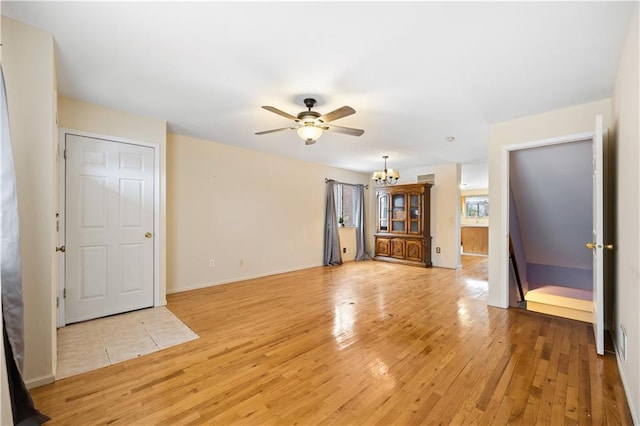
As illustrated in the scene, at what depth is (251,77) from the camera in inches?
94.7

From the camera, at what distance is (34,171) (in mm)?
1833

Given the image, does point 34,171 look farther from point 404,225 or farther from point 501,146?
point 404,225

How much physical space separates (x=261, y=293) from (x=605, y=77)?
14.7 feet

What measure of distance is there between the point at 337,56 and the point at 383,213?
17.5ft

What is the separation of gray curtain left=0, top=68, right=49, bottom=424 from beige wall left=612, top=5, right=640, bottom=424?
11.2 feet

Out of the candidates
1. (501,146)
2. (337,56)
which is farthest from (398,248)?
(337,56)

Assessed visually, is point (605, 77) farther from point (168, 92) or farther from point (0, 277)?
point (0, 277)

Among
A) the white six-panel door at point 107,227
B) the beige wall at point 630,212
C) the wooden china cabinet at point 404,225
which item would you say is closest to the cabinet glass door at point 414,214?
the wooden china cabinet at point 404,225

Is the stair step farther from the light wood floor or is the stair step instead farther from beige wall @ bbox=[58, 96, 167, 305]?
beige wall @ bbox=[58, 96, 167, 305]

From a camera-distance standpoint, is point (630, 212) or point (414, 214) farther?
point (414, 214)

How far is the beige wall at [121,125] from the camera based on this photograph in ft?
9.70

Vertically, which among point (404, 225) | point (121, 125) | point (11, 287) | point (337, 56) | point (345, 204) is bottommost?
point (11, 287)

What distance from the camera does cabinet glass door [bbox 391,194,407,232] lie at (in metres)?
6.66

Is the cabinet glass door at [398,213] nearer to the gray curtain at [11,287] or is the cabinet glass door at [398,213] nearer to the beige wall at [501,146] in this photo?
the beige wall at [501,146]
